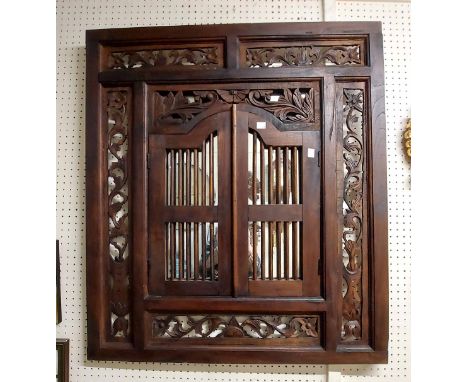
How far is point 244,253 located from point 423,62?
117 cm

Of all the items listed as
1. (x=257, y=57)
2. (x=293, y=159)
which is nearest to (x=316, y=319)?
(x=293, y=159)

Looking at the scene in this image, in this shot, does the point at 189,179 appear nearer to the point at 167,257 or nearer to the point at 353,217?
the point at 167,257

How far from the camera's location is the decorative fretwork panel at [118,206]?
1.39 m

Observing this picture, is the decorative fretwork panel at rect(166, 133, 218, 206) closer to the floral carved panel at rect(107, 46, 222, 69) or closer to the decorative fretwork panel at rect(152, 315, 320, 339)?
the floral carved panel at rect(107, 46, 222, 69)

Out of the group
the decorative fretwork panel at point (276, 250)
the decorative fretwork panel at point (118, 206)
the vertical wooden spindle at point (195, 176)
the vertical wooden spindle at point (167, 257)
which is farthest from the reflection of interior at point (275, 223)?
the decorative fretwork panel at point (118, 206)

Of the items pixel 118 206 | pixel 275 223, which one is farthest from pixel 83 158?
pixel 275 223

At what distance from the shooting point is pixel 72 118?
4.79 feet

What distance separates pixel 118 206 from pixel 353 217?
1010mm

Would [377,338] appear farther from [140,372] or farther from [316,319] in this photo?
[140,372]

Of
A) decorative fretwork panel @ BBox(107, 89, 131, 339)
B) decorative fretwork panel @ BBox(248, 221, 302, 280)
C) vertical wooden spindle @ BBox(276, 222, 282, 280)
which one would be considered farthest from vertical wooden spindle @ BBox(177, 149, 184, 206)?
vertical wooden spindle @ BBox(276, 222, 282, 280)

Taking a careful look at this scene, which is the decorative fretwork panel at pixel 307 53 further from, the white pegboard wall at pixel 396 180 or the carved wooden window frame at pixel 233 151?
the white pegboard wall at pixel 396 180
